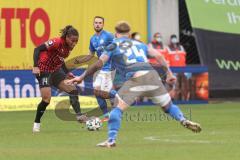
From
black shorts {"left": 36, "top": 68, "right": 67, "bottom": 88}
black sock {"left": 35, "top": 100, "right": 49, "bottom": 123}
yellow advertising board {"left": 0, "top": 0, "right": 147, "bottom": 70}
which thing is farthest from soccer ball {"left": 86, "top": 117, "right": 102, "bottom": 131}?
yellow advertising board {"left": 0, "top": 0, "right": 147, "bottom": 70}

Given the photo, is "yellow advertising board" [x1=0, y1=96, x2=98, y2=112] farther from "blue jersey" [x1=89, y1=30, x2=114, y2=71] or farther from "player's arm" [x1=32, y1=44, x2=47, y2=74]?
"player's arm" [x1=32, y1=44, x2=47, y2=74]

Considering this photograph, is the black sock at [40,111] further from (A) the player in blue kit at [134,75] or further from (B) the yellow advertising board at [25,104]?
(B) the yellow advertising board at [25,104]

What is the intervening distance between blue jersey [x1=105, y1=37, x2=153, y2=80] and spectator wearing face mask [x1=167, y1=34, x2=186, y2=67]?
14.4 m

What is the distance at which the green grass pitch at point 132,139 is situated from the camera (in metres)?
11.8

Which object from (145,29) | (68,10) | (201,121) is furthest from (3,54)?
(201,121)

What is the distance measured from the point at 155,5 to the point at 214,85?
3.58m

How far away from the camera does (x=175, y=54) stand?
27.7 m

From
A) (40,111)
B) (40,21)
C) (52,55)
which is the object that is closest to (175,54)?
(40,21)

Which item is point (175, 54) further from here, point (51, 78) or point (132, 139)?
point (132, 139)

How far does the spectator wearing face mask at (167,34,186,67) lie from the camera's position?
27.6 metres

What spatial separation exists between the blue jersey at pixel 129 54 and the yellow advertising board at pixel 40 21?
13.2 meters

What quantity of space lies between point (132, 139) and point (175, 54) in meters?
13.5

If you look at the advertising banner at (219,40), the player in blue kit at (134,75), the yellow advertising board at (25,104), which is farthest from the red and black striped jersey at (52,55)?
the advertising banner at (219,40)

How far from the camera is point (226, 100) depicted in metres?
28.5
